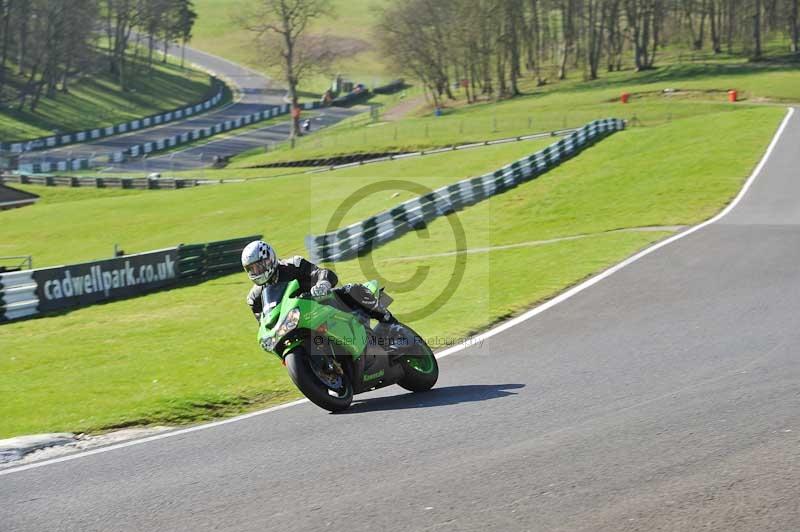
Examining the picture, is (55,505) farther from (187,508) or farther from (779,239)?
(779,239)

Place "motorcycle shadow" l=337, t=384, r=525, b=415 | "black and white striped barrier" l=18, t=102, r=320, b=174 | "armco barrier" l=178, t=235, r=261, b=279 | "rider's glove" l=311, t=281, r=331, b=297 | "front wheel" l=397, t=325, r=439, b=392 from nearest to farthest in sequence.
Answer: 1. "rider's glove" l=311, t=281, r=331, b=297
2. "motorcycle shadow" l=337, t=384, r=525, b=415
3. "front wheel" l=397, t=325, r=439, b=392
4. "armco barrier" l=178, t=235, r=261, b=279
5. "black and white striped barrier" l=18, t=102, r=320, b=174

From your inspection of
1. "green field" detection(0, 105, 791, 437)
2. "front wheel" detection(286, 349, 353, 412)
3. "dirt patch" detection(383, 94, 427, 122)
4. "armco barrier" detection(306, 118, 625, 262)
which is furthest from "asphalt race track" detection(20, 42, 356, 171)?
"front wheel" detection(286, 349, 353, 412)

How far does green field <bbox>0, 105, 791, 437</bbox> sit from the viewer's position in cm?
1327

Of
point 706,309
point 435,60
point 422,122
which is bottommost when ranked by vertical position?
point 706,309

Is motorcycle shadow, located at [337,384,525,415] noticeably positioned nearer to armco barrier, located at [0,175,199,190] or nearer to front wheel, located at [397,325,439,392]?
front wheel, located at [397,325,439,392]

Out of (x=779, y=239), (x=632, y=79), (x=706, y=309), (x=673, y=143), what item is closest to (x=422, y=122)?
(x=632, y=79)

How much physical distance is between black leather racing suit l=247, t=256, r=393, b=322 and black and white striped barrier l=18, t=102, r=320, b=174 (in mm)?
63649

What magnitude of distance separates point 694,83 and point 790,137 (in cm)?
4262

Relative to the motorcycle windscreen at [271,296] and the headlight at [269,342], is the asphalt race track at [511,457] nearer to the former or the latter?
the headlight at [269,342]

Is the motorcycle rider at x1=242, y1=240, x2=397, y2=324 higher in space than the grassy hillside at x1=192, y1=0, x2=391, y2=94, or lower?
lower

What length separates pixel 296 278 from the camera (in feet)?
33.4

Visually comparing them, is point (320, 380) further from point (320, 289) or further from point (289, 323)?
point (320, 289)

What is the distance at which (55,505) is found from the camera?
7301mm

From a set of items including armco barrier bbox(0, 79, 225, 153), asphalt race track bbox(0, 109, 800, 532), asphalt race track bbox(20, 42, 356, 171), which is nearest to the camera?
asphalt race track bbox(0, 109, 800, 532)
